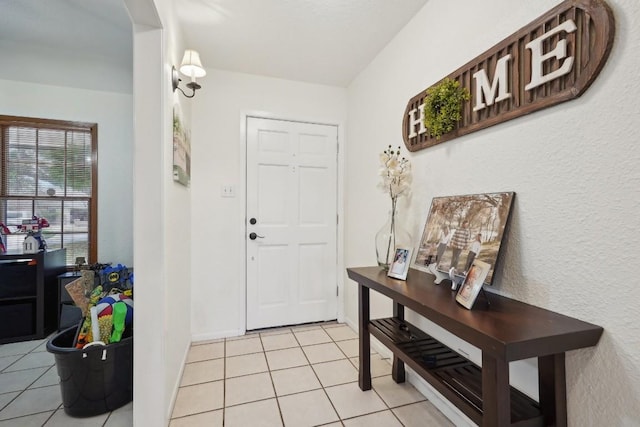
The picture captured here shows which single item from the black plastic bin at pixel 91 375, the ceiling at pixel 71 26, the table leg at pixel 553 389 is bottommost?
the black plastic bin at pixel 91 375

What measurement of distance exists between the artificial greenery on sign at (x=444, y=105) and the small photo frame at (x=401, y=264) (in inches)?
28.0

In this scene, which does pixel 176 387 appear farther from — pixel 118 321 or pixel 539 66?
pixel 539 66

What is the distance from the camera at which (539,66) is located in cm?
116

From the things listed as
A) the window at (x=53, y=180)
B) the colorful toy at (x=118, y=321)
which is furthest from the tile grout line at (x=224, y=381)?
the window at (x=53, y=180)

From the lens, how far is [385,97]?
7.77 feet

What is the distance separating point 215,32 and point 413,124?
5.24 feet

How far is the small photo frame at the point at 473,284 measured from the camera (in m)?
1.13

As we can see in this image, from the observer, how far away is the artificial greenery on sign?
156cm

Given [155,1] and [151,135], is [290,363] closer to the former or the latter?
[151,135]

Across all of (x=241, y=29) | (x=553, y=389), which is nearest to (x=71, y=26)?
(x=241, y=29)

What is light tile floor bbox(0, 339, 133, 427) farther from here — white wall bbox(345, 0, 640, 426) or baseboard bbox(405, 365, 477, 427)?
white wall bbox(345, 0, 640, 426)

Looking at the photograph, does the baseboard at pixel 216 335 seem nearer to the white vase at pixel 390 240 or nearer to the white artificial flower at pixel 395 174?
the white vase at pixel 390 240

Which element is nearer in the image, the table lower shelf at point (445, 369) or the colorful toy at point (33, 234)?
the table lower shelf at point (445, 369)

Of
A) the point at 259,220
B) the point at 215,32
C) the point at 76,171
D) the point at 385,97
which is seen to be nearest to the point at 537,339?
the point at 385,97
